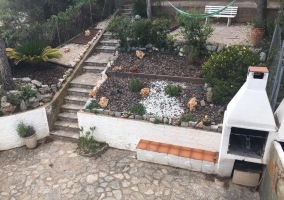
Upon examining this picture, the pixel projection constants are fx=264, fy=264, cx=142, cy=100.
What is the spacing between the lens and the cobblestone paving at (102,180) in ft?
18.7

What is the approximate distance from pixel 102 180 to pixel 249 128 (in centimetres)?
341

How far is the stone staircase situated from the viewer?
25.0 feet

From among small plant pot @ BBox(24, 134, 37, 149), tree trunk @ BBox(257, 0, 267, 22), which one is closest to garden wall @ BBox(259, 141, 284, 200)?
tree trunk @ BBox(257, 0, 267, 22)

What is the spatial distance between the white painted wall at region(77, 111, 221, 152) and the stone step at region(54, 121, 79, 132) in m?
0.53

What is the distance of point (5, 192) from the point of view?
19.3 ft

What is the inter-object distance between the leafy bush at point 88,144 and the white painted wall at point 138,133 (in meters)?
0.11

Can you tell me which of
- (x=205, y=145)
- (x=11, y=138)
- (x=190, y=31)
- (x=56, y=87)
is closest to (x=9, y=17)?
(x=56, y=87)

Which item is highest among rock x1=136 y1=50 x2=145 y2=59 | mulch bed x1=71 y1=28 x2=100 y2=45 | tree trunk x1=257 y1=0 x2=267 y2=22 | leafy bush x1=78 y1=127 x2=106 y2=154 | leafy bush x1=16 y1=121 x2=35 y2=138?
tree trunk x1=257 y1=0 x2=267 y2=22

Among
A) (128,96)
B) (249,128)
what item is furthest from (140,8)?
(249,128)

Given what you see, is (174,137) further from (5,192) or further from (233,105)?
(5,192)

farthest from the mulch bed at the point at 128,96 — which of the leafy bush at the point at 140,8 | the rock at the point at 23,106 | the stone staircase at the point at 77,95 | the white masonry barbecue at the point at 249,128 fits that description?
the leafy bush at the point at 140,8

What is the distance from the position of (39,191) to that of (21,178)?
2.30ft

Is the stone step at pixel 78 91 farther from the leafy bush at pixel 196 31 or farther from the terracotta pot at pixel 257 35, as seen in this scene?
the terracotta pot at pixel 257 35

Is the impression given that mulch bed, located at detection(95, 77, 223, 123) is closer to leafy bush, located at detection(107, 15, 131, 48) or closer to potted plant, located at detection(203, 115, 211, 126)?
potted plant, located at detection(203, 115, 211, 126)
